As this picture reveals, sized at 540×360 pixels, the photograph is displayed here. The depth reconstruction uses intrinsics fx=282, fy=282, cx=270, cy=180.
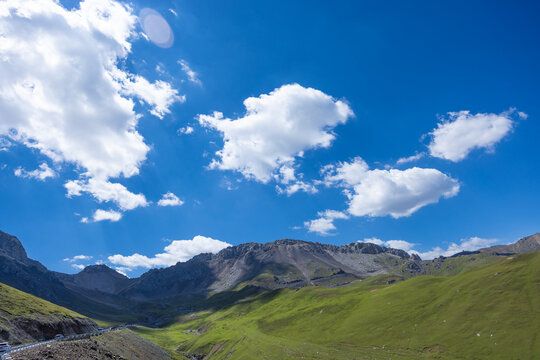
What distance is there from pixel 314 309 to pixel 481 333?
73771 millimetres

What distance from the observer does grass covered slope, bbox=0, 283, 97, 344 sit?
68.2 meters

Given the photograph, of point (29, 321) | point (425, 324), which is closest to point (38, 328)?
point (29, 321)

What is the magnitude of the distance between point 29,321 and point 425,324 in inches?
4476

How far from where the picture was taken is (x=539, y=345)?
6312cm

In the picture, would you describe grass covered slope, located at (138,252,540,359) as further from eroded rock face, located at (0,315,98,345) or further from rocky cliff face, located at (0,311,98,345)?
rocky cliff face, located at (0,311,98,345)

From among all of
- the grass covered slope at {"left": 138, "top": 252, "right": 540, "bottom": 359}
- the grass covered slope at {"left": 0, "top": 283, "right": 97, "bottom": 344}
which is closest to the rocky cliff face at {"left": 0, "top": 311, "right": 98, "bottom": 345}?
the grass covered slope at {"left": 0, "top": 283, "right": 97, "bottom": 344}

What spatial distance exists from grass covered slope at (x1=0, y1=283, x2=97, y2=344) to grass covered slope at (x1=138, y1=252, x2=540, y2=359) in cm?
5877

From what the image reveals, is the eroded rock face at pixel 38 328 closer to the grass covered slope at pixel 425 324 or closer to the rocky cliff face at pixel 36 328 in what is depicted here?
the rocky cliff face at pixel 36 328

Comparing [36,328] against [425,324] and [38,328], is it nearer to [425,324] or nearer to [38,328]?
[38,328]

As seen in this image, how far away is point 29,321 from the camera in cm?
7556

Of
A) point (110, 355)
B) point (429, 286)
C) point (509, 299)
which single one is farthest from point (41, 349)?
point (429, 286)

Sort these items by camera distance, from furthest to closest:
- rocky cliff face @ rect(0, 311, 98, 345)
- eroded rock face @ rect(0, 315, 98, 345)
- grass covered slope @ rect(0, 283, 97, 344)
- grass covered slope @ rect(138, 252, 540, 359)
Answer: grass covered slope @ rect(138, 252, 540, 359) → grass covered slope @ rect(0, 283, 97, 344) → eroded rock face @ rect(0, 315, 98, 345) → rocky cliff face @ rect(0, 311, 98, 345)

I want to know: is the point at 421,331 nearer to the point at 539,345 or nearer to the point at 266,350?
the point at 539,345

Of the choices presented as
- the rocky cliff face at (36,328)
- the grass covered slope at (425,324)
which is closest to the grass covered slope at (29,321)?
the rocky cliff face at (36,328)
